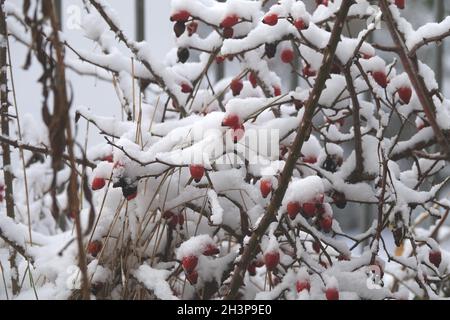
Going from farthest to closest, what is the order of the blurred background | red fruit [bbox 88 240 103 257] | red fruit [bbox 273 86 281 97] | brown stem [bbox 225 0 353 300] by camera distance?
1. the blurred background
2. red fruit [bbox 273 86 281 97]
3. red fruit [bbox 88 240 103 257]
4. brown stem [bbox 225 0 353 300]

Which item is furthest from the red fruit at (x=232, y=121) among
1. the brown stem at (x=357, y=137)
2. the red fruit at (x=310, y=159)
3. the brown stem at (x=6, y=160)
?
the brown stem at (x=6, y=160)

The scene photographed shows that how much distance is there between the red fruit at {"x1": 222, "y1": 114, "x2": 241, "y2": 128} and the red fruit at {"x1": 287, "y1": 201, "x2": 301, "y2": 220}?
6.8 inches

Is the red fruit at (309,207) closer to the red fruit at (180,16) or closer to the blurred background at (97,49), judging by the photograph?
the red fruit at (180,16)

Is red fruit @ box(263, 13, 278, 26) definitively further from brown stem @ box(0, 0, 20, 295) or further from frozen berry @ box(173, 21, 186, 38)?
brown stem @ box(0, 0, 20, 295)

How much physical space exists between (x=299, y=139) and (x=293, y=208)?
0.55ft

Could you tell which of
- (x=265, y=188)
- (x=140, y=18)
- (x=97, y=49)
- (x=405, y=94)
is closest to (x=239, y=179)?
(x=265, y=188)

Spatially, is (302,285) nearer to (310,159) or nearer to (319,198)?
(319,198)

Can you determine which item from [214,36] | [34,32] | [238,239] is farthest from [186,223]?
[34,32]

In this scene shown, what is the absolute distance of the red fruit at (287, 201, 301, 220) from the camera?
1.22 metres

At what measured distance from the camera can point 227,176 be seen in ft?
4.66

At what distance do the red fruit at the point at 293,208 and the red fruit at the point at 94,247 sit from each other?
403 millimetres

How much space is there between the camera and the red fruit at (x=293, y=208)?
3.99 ft

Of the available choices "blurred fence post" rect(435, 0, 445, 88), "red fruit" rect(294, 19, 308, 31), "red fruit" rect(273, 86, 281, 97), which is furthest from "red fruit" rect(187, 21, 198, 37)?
"blurred fence post" rect(435, 0, 445, 88)
